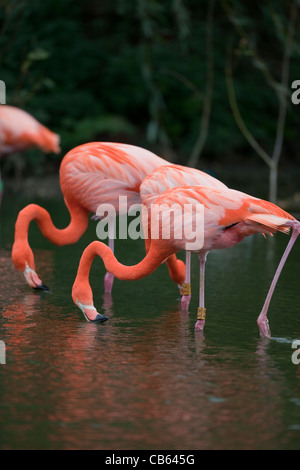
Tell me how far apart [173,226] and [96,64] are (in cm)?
1441

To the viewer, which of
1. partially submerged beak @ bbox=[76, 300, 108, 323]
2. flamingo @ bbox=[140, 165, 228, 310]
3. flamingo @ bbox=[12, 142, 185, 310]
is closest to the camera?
partially submerged beak @ bbox=[76, 300, 108, 323]

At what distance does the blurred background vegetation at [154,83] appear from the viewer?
17453 mm

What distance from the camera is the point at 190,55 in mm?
18328

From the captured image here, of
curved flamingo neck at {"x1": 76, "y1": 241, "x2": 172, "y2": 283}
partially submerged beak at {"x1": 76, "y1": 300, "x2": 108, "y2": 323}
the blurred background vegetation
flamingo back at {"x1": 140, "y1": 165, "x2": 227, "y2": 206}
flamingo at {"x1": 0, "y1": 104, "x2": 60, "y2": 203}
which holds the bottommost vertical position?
partially submerged beak at {"x1": 76, "y1": 300, "x2": 108, "y2": 323}

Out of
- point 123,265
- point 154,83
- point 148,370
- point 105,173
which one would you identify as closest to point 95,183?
point 105,173

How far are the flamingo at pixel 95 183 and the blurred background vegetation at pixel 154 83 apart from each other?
9.65 m

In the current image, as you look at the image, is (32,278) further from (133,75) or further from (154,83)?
(133,75)

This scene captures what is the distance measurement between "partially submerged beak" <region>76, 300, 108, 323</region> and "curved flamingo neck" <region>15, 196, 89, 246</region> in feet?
4.08

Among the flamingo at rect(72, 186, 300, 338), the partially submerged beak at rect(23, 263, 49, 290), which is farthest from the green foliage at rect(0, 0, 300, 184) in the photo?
the flamingo at rect(72, 186, 300, 338)

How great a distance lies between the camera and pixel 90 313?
5.67 meters

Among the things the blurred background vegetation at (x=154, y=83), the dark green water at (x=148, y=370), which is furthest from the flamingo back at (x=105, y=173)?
the blurred background vegetation at (x=154, y=83)

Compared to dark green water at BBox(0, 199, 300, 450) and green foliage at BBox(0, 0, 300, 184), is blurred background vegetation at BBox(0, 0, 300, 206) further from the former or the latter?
dark green water at BBox(0, 199, 300, 450)

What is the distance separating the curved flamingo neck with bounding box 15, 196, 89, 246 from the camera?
674cm
